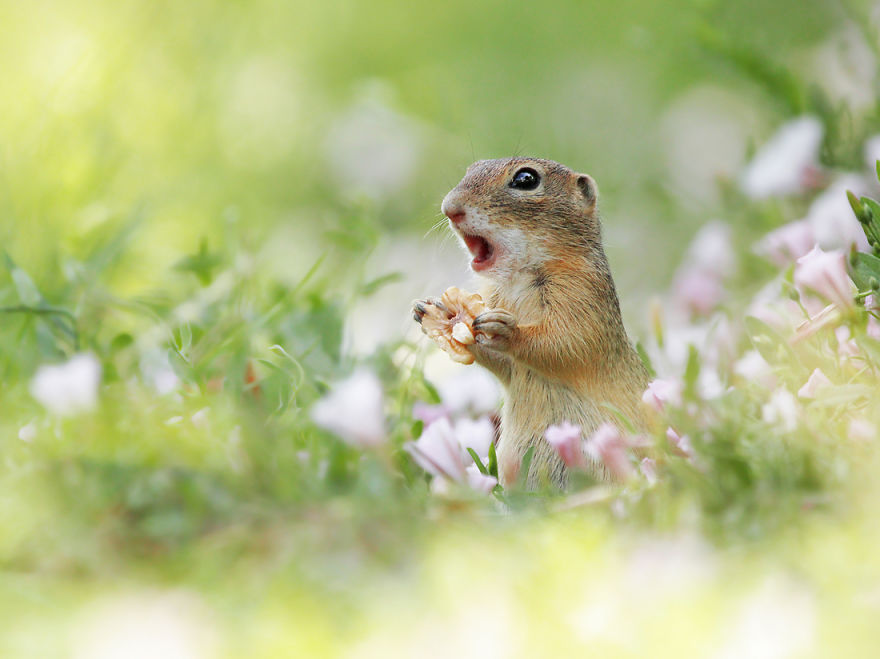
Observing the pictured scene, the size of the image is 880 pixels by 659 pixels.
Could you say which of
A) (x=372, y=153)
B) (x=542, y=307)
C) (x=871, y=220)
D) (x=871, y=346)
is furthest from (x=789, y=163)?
(x=372, y=153)

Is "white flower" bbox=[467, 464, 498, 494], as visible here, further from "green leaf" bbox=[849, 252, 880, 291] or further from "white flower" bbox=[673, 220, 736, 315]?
"white flower" bbox=[673, 220, 736, 315]

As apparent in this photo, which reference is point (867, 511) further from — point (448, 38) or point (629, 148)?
point (448, 38)

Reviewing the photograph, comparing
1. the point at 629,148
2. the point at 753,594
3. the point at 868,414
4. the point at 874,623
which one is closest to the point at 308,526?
the point at 753,594

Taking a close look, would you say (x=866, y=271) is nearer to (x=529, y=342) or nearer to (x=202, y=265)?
(x=529, y=342)

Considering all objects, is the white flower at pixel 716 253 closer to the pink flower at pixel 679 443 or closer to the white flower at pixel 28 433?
the pink flower at pixel 679 443

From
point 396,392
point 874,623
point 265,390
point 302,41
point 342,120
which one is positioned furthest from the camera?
point 302,41

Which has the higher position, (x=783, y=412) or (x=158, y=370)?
(x=783, y=412)

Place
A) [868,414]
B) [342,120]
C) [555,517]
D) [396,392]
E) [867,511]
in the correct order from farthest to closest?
[342,120] < [396,392] < [868,414] < [555,517] < [867,511]
